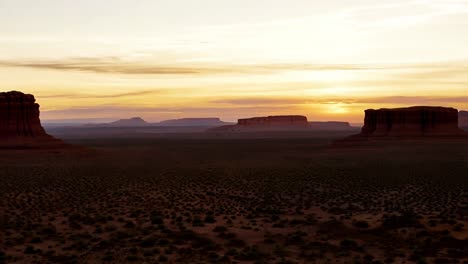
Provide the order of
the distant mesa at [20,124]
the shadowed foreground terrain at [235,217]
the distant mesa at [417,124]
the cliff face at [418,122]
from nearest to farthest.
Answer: the shadowed foreground terrain at [235,217] < the distant mesa at [20,124] < the distant mesa at [417,124] < the cliff face at [418,122]

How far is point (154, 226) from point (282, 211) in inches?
305

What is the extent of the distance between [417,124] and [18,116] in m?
77.4

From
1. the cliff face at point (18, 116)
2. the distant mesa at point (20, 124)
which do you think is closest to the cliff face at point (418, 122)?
the distant mesa at point (20, 124)

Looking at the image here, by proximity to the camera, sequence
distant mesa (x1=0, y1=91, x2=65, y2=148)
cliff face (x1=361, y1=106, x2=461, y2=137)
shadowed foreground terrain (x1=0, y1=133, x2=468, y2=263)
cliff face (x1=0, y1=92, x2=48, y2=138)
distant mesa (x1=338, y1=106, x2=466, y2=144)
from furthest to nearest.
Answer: cliff face (x1=361, y1=106, x2=461, y2=137)
distant mesa (x1=338, y1=106, x2=466, y2=144)
cliff face (x1=0, y1=92, x2=48, y2=138)
distant mesa (x1=0, y1=91, x2=65, y2=148)
shadowed foreground terrain (x1=0, y1=133, x2=468, y2=263)

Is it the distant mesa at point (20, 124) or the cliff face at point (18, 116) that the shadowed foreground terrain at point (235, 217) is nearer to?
the distant mesa at point (20, 124)

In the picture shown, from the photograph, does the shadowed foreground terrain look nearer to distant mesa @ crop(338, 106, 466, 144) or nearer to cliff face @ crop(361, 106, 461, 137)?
distant mesa @ crop(338, 106, 466, 144)

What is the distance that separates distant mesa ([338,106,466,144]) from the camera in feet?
319

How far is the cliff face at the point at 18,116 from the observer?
6925cm

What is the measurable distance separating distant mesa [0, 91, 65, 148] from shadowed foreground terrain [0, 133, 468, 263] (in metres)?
26.4

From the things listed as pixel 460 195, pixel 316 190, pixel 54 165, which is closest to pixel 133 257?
pixel 316 190

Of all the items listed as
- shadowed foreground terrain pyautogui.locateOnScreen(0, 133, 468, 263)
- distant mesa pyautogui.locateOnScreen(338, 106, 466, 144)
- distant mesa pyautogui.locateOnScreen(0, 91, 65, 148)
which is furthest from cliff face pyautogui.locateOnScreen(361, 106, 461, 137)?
distant mesa pyautogui.locateOnScreen(0, 91, 65, 148)

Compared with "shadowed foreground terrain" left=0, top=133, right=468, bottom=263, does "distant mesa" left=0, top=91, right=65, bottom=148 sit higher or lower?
higher

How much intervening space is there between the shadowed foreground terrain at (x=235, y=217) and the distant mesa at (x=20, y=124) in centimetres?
2637

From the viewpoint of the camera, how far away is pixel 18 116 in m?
70.0
